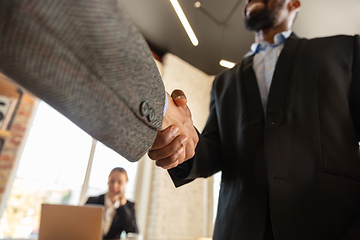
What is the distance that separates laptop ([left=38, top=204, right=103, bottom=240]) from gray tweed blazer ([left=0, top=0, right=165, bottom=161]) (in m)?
0.69

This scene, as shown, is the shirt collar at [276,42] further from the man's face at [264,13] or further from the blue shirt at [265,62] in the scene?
the man's face at [264,13]

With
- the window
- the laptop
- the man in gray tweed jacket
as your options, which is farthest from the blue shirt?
the window

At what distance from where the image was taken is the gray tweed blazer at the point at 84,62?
0.80 feet

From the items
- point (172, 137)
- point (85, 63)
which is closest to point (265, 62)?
point (172, 137)

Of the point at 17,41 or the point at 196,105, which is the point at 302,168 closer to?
the point at 17,41

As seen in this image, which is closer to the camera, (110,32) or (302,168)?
(110,32)

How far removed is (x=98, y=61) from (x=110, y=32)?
43 millimetres

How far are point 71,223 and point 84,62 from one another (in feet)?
2.96

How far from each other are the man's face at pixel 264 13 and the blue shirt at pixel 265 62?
0.21m

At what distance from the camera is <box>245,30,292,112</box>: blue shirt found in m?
1.04

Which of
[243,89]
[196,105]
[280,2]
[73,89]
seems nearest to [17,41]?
[73,89]

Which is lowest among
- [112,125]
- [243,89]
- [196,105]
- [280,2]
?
[112,125]

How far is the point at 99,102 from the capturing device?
33cm

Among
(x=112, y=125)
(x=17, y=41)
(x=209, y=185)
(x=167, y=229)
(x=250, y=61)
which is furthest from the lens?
(x=209, y=185)
